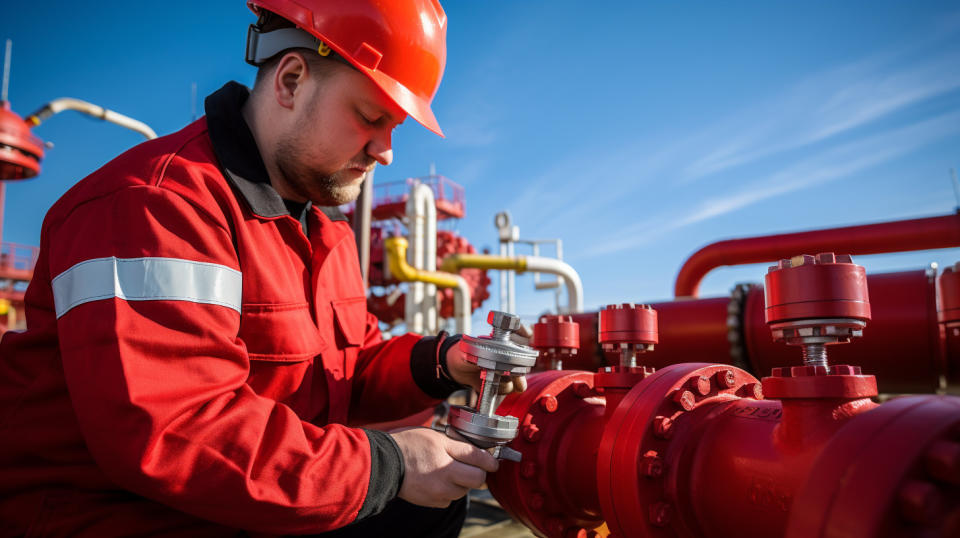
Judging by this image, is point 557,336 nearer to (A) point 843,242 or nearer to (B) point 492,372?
(B) point 492,372

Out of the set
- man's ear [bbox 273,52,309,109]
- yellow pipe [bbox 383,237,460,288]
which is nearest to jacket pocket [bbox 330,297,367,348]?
man's ear [bbox 273,52,309,109]

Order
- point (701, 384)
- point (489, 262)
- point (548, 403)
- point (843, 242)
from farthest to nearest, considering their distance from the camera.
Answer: point (489, 262) < point (843, 242) < point (548, 403) < point (701, 384)

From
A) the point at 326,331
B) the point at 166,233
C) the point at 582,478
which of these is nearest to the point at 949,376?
the point at 582,478

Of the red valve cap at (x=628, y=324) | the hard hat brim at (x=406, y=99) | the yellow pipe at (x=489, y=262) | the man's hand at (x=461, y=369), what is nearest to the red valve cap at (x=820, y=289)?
the red valve cap at (x=628, y=324)

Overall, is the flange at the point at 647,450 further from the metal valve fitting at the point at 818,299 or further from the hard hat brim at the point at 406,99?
the hard hat brim at the point at 406,99

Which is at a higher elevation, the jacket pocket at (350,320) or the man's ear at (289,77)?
the man's ear at (289,77)

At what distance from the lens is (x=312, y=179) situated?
1.28 m

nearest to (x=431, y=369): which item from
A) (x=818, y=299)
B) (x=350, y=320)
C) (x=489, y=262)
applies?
(x=350, y=320)

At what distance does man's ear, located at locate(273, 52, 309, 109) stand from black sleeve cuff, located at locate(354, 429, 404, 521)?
2.41 ft

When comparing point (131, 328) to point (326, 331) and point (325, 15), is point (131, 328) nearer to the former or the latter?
point (326, 331)

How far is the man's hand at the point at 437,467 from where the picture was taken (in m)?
0.94

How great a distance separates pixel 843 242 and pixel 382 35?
3.02 metres

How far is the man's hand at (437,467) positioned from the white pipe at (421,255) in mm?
6473

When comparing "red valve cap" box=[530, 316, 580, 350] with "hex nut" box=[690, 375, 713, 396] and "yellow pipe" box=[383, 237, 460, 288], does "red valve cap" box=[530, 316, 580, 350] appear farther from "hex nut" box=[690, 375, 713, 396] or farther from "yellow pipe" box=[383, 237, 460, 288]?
"yellow pipe" box=[383, 237, 460, 288]
